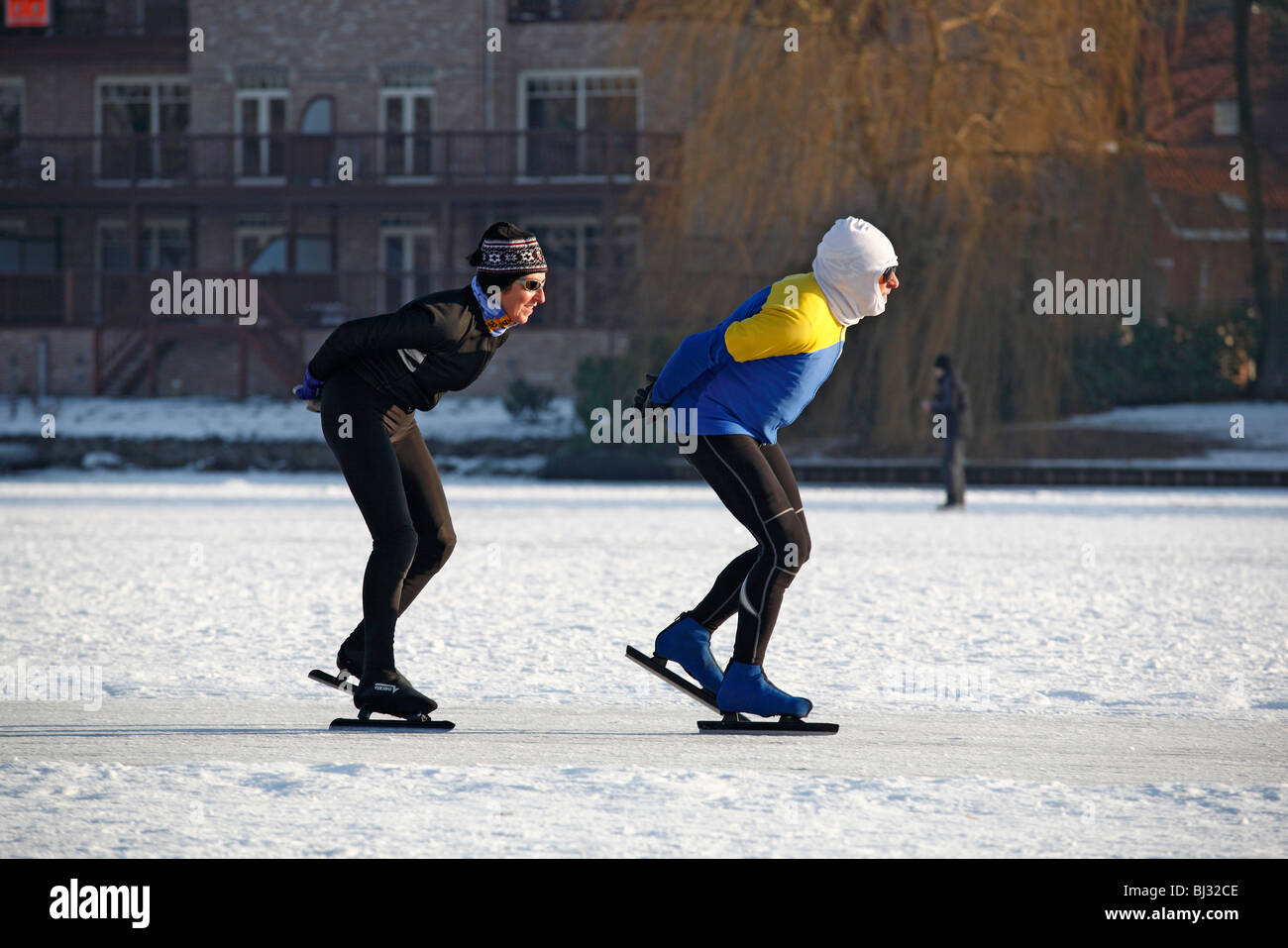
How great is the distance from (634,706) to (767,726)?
725 mm

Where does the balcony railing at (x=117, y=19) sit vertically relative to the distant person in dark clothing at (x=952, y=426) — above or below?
above

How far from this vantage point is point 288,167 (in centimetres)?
3466

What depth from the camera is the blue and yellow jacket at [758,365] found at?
18.8 feet

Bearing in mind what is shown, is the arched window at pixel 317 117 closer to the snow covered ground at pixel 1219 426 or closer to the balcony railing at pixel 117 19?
the balcony railing at pixel 117 19

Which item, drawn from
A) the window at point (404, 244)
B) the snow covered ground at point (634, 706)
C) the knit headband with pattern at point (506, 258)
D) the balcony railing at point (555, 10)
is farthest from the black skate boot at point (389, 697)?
the window at point (404, 244)

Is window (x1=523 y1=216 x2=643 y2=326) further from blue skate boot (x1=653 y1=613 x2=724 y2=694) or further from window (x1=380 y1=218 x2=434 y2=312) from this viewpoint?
blue skate boot (x1=653 y1=613 x2=724 y2=694)

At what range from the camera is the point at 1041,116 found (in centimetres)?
2209

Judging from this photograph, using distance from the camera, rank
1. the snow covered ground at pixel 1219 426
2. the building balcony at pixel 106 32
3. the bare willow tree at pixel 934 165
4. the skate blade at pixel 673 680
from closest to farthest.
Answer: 1. the skate blade at pixel 673 680
2. the bare willow tree at pixel 934 165
3. the snow covered ground at pixel 1219 426
4. the building balcony at pixel 106 32

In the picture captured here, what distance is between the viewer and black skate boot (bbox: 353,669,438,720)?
5848 millimetres

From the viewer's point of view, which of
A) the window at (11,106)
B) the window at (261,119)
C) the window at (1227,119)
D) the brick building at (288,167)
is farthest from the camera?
the window at (1227,119)

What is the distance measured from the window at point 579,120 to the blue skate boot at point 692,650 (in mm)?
27650

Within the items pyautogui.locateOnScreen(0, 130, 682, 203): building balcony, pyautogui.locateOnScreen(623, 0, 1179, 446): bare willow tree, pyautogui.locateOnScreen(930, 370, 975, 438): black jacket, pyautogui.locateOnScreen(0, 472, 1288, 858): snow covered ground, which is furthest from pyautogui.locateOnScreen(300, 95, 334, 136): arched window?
pyautogui.locateOnScreen(0, 472, 1288, 858): snow covered ground
